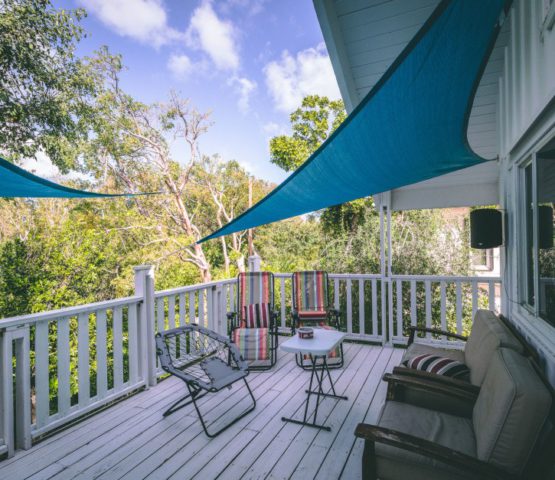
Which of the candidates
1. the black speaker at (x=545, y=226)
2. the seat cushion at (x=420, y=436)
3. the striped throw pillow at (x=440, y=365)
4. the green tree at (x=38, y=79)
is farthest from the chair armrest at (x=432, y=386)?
the green tree at (x=38, y=79)

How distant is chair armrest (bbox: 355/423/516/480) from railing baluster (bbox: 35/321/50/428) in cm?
247

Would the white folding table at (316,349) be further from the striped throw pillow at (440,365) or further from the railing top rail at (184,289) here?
the railing top rail at (184,289)

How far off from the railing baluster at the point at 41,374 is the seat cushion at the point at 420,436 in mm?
2543

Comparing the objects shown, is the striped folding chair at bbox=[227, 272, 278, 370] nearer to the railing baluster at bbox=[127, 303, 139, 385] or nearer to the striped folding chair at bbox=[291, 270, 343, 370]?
the striped folding chair at bbox=[291, 270, 343, 370]

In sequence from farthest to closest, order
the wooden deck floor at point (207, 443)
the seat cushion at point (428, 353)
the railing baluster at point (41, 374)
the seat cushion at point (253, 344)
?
the seat cushion at point (253, 344), the seat cushion at point (428, 353), the railing baluster at point (41, 374), the wooden deck floor at point (207, 443)

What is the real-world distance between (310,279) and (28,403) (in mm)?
3602

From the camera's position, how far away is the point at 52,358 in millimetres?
9922

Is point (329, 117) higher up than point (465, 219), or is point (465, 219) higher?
point (329, 117)

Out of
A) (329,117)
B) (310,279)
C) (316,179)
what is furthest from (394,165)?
(329,117)

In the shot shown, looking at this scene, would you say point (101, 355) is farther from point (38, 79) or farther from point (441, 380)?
point (38, 79)

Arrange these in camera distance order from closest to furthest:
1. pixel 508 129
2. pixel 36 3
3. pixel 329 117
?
pixel 508 129
pixel 36 3
pixel 329 117

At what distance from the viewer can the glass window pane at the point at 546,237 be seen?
7.25ft

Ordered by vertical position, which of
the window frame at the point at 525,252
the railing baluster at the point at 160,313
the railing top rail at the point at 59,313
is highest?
the window frame at the point at 525,252

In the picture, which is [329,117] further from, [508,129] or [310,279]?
[508,129]
